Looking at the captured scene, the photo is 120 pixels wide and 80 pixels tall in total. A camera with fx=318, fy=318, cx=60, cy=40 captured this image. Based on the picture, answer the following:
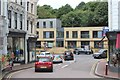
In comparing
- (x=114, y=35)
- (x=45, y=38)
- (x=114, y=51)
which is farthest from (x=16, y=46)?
(x=45, y=38)

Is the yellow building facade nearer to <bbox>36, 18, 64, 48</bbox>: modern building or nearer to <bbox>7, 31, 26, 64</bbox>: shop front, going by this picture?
<bbox>36, 18, 64, 48</bbox>: modern building

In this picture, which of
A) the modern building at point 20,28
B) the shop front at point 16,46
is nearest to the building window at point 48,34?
the modern building at point 20,28

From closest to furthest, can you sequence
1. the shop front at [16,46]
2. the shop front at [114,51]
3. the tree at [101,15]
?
the shop front at [114,51] → the shop front at [16,46] → the tree at [101,15]

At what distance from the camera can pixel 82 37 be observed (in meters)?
88.3

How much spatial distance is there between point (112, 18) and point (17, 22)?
45.2ft

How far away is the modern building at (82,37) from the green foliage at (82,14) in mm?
9591

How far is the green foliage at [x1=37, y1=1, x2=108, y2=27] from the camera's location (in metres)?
96.4

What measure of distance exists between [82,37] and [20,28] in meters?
50.0

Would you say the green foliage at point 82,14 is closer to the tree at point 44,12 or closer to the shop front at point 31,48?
the tree at point 44,12

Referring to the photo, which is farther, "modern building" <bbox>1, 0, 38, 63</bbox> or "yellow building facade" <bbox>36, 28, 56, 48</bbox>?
"yellow building facade" <bbox>36, 28, 56, 48</bbox>

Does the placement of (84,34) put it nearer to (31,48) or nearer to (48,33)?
(48,33)

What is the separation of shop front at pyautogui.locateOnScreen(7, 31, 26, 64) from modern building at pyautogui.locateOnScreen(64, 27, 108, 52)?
4818 cm

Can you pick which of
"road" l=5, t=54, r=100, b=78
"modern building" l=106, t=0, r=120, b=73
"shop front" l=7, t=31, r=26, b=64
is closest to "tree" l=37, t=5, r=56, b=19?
"shop front" l=7, t=31, r=26, b=64

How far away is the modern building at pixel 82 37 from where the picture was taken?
8694 cm
